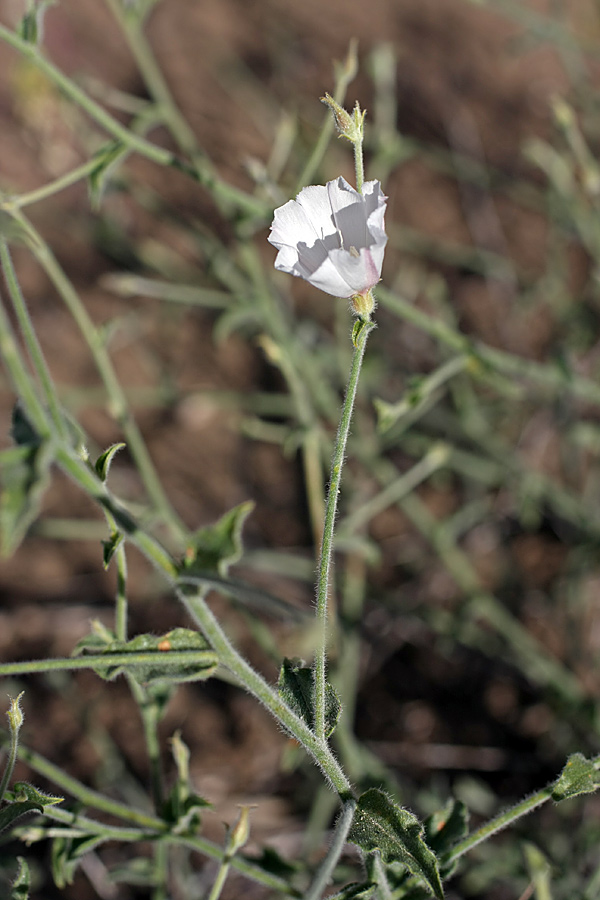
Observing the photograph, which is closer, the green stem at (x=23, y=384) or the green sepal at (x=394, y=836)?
the green sepal at (x=394, y=836)

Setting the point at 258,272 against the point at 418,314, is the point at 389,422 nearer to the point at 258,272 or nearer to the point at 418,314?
the point at 418,314

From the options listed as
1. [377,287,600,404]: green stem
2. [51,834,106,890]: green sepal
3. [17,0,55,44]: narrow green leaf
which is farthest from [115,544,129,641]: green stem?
[17,0,55,44]: narrow green leaf

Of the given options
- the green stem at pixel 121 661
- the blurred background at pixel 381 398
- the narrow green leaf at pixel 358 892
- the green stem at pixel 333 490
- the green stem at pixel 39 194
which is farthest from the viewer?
the blurred background at pixel 381 398

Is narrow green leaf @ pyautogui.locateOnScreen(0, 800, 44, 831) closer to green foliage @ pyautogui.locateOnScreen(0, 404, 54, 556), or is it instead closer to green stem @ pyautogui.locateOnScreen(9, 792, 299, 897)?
green stem @ pyautogui.locateOnScreen(9, 792, 299, 897)

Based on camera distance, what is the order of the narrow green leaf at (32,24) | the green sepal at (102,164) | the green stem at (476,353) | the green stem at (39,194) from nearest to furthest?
the green stem at (39,194), the narrow green leaf at (32,24), the green sepal at (102,164), the green stem at (476,353)

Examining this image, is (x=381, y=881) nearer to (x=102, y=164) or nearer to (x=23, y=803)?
(x=23, y=803)

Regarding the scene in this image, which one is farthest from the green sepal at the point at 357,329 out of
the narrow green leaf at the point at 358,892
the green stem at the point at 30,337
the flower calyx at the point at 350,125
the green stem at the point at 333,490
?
the narrow green leaf at the point at 358,892

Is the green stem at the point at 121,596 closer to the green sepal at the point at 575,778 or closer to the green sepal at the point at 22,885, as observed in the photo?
the green sepal at the point at 22,885
